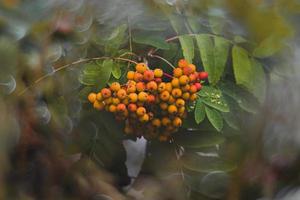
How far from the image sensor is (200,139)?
75cm

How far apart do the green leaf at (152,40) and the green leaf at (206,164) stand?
0.53 ft

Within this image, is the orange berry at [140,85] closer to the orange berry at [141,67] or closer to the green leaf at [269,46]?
the orange berry at [141,67]

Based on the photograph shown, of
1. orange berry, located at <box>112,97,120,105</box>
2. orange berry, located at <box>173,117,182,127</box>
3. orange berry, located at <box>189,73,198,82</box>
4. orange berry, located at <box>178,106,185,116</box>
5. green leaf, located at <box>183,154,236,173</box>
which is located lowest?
green leaf, located at <box>183,154,236,173</box>

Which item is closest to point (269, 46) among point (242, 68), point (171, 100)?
point (242, 68)

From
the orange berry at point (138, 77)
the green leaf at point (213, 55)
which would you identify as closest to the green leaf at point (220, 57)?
the green leaf at point (213, 55)

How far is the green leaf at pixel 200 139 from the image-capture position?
2.45 ft

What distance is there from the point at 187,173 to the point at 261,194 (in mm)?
114

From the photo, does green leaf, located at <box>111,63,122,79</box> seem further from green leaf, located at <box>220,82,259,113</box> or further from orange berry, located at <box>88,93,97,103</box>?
green leaf, located at <box>220,82,259,113</box>

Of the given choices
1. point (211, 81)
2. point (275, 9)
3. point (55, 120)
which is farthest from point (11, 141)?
point (275, 9)

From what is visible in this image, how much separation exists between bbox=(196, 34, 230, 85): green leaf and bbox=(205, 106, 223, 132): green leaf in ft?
0.12

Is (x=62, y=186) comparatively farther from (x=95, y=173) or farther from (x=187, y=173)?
(x=187, y=173)

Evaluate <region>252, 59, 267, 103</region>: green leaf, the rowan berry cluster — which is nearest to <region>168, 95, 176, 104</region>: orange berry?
the rowan berry cluster

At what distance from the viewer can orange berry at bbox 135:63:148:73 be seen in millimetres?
707

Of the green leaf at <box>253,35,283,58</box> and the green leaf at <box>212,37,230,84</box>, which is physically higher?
the green leaf at <box>253,35,283,58</box>
